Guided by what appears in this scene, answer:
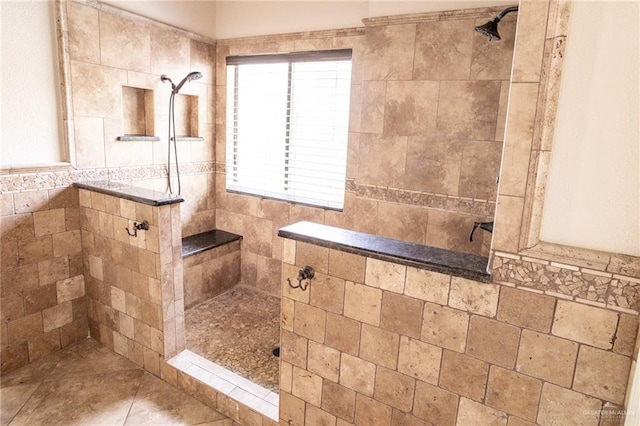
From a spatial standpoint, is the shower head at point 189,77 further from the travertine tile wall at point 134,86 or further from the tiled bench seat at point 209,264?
the tiled bench seat at point 209,264

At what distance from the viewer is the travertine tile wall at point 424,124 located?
93.4 inches

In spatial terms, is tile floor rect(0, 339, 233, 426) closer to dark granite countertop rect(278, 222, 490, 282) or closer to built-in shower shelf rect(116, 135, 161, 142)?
dark granite countertop rect(278, 222, 490, 282)

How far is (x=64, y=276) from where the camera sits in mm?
2504

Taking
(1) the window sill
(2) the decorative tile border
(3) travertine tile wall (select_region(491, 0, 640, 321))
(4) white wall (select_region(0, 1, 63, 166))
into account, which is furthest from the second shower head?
(3) travertine tile wall (select_region(491, 0, 640, 321))

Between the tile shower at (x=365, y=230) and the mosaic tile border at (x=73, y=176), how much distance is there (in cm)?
1

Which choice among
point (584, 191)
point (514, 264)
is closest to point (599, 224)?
point (584, 191)

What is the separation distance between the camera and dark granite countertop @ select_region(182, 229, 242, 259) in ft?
10.4

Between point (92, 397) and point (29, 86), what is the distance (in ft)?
5.93

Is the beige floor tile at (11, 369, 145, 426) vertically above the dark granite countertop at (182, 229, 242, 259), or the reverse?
the dark granite countertop at (182, 229, 242, 259)

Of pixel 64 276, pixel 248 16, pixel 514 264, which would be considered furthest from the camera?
pixel 248 16

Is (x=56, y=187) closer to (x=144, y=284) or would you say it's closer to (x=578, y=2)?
(x=144, y=284)

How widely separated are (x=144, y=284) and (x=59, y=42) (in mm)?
1543

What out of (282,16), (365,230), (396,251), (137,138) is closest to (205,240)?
(137,138)

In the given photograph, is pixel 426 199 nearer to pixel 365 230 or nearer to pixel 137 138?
pixel 365 230
